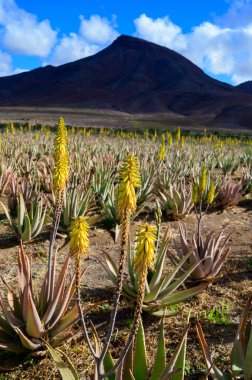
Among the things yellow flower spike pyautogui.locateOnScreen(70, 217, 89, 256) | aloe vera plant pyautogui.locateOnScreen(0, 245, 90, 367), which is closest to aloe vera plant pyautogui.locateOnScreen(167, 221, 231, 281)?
aloe vera plant pyautogui.locateOnScreen(0, 245, 90, 367)

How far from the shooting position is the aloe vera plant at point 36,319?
257cm

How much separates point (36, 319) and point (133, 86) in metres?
111

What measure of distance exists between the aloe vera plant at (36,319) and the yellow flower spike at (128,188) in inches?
48.0

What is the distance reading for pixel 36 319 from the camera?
2.50 metres

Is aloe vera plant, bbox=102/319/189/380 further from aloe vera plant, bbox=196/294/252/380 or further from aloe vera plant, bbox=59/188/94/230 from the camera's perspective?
aloe vera plant, bbox=59/188/94/230

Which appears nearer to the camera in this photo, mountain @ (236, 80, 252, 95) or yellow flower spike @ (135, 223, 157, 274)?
yellow flower spike @ (135, 223, 157, 274)

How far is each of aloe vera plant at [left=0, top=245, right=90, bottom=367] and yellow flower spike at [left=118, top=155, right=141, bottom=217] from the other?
48.0 inches

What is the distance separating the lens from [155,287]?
3133mm

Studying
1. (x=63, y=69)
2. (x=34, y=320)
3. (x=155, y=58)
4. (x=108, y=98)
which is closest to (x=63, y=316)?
(x=34, y=320)

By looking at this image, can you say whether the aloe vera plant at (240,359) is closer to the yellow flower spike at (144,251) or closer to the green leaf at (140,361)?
the green leaf at (140,361)

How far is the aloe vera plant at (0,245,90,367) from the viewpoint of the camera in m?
2.57

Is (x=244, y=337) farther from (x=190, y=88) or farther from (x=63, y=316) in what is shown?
(x=190, y=88)

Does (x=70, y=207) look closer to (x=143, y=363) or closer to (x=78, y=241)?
(x=143, y=363)

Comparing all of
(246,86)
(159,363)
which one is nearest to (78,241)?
(159,363)
